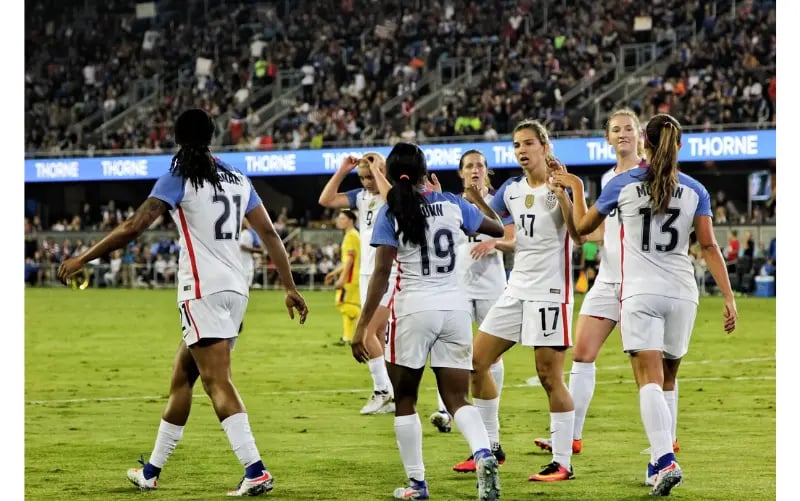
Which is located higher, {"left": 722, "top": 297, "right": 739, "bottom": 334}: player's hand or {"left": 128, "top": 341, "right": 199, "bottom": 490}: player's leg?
{"left": 722, "top": 297, "right": 739, "bottom": 334}: player's hand

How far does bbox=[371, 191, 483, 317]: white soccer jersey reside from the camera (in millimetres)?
7008

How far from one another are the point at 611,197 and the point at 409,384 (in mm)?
1681

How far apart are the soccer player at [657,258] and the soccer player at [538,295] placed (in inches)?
24.0

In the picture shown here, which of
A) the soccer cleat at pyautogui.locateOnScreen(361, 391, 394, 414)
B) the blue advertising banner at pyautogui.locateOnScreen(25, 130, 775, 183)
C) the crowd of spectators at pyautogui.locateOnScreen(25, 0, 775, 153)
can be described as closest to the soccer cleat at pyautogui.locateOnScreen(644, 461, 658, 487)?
the soccer cleat at pyautogui.locateOnScreen(361, 391, 394, 414)

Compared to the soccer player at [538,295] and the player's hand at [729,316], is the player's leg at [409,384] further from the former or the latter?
the player's hand at [729,316]

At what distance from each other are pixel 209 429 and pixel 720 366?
8120 mm

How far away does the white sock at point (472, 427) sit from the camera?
6.81m

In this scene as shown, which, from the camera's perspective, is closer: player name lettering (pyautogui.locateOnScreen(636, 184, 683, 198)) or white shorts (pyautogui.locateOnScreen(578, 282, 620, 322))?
player name lettering (pyautogui.locateOnScreen(636, 184, 683, 198))

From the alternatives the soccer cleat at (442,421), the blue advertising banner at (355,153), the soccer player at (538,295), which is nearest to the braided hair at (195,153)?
the soccer player at (538,295)

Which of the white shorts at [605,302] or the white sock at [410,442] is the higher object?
the white shorts at [605,302]

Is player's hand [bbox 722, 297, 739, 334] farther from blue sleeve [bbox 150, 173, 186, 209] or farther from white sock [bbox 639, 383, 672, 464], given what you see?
blue sleeve [bbox 150, 173, 186, 209]

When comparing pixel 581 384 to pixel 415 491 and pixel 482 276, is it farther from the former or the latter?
pixel 415 491

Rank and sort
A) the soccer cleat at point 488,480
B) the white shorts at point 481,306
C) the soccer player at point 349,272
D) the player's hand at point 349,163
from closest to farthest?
the soccer cleat at point 488,480
the player's hand at point 349,163
the white shorts at point 481,306
the soccer player at point 349,272
